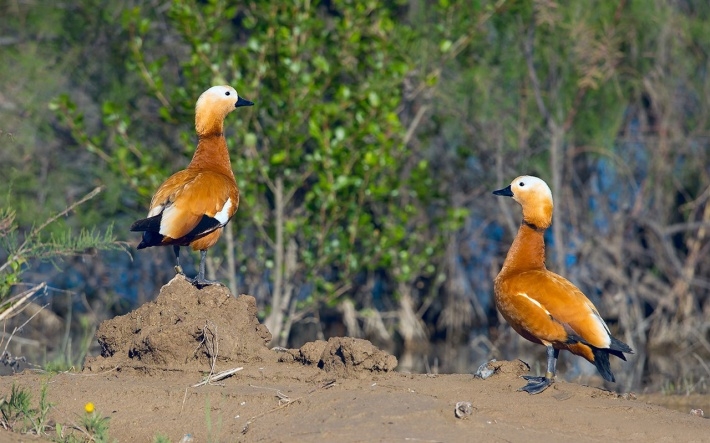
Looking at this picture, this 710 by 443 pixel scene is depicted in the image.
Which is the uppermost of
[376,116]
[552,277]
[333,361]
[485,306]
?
[376,116]

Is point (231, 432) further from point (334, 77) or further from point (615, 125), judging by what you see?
point (615, 125)

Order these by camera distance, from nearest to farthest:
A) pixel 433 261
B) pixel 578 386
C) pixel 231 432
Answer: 1. pixel 231 432
2. pixel 578 386
3. pixel 433 261

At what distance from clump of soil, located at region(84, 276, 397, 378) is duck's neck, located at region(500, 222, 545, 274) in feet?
3.57

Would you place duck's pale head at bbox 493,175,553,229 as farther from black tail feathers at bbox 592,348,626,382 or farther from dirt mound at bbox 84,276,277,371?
dirt mound at bbox 84,276,277,371

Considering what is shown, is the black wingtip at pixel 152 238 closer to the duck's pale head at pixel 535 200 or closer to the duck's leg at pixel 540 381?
the duck's pale head at pixel 535 200

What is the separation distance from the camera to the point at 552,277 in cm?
641

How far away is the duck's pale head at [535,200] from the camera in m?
6.81

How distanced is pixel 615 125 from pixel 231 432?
827 cm

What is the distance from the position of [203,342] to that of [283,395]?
0.82m

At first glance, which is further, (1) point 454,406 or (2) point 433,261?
(2) point 433,261

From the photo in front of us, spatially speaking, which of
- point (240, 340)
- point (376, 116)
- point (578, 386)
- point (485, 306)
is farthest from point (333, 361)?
point (485, 306)

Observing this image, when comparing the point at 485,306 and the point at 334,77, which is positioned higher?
the point at 334,77

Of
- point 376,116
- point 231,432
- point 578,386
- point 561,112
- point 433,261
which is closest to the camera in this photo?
point 231,432

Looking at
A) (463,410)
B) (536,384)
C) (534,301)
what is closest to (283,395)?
(463,410)
